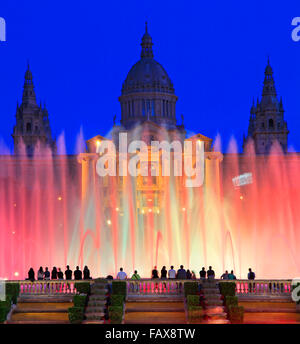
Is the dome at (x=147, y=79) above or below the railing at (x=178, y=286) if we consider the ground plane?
above

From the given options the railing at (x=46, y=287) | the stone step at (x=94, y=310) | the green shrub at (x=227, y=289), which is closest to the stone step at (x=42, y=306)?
the railing at (x=46, y=287)

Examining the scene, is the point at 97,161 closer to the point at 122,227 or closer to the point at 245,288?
the point at 122,227

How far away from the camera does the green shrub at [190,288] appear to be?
27484 mm

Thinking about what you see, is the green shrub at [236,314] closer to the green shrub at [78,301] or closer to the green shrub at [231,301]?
the green shrub at [231,301]

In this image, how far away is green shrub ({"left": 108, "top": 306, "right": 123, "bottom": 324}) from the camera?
2517 cm

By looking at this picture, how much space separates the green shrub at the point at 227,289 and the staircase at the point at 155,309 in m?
1.52

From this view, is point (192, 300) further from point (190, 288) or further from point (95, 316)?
point (95, 316)

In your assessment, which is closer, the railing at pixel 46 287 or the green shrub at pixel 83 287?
the green shrub at pixel 83 287

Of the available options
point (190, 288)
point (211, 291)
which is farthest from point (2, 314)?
point (211, 291)

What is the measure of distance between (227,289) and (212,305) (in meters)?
0.99

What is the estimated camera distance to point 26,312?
26938 mm

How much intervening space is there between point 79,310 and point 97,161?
54.1 m

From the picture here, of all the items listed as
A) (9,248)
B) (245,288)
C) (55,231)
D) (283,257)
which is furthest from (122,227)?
(245,288)

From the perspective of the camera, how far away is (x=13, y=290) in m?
27.6
